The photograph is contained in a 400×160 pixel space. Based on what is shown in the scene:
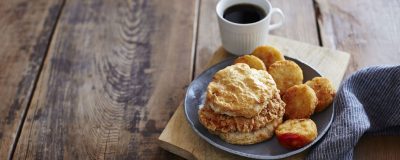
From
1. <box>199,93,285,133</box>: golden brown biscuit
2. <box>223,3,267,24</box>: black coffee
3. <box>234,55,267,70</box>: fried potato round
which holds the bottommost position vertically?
<box>199,93,285,133</box>: golden brown biscuit

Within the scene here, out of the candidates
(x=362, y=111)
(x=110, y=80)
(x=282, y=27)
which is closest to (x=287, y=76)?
(x=362, y=111)

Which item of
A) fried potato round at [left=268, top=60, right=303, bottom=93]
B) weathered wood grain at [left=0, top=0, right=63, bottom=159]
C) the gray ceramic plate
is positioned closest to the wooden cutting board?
the gray ceramic plate

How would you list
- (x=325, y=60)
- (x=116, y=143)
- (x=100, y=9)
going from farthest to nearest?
(x=100, y=9)
(x=325, y=60)
(x=116, y=143)

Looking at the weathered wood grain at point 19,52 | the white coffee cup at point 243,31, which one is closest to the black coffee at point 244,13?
the white coffee cup at point 243,31

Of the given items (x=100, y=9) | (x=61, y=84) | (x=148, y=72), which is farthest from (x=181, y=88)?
(x=100, y=9)

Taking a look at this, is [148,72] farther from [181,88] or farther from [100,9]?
[100,9]

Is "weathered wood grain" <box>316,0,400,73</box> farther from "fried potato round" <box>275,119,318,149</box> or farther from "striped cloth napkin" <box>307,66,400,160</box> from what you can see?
"fried potato round" <box>275,119,318,149</box>
